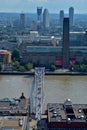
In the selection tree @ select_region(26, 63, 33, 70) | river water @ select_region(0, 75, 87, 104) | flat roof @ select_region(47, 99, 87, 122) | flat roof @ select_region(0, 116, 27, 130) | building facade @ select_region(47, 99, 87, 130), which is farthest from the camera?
tree @ select_region(26, 63, 33, 70)

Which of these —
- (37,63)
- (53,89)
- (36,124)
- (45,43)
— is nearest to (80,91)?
(53,89)

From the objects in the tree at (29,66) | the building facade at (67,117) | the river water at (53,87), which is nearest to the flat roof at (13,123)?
the building facade at (67,117)

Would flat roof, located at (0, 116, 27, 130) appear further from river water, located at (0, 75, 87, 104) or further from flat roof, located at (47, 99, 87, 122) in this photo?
river water, located at (0, 75, 87, 104)

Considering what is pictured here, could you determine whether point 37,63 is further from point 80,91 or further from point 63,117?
point 63,117

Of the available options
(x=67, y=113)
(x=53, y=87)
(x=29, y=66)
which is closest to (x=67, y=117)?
(x=67, y=113)

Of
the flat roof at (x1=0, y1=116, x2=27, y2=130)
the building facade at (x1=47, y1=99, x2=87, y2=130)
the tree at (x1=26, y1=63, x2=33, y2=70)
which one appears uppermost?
the flat roof at (x1=0, y1=116, x2=27, y2=130)

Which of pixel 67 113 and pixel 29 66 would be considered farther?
pixel 29 66

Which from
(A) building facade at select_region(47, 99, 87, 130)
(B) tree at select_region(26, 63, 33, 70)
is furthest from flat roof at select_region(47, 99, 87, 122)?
(B) tree at select_region(26, 63, 33, 70)

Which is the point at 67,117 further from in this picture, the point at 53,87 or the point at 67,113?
the point at 53,87
